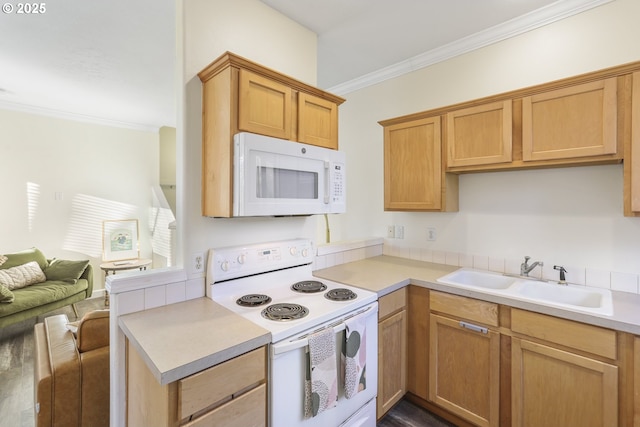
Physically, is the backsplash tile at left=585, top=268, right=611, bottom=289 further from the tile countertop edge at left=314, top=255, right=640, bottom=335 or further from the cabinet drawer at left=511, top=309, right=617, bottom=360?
the cabinet drawer at left=511, top=309, right=617, bottom=360

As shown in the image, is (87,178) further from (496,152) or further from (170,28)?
(496,152)

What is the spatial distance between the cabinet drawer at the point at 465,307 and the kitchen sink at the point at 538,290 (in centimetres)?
8

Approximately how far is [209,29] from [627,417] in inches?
108

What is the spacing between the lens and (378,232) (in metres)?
2.87

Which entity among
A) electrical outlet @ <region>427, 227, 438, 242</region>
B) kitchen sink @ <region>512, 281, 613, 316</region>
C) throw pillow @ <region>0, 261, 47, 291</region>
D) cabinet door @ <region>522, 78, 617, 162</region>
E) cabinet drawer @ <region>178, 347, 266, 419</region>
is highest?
cabinet door @ <region>522, 78, 617, 162</region>

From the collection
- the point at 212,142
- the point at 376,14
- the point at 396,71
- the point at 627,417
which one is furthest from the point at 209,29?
the point at 627,417

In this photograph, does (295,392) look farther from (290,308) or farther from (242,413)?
(290,308)

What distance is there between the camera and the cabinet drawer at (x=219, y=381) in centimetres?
93

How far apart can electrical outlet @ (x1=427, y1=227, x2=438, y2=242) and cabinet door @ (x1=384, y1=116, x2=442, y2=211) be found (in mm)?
343

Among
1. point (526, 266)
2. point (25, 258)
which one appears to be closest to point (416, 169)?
point (526, 266)

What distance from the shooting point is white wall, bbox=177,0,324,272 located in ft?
5.07

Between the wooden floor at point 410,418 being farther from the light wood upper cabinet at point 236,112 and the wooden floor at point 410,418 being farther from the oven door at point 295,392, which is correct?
the light wood upper cabinet at point 236,112

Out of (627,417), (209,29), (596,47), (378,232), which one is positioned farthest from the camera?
(378,232)

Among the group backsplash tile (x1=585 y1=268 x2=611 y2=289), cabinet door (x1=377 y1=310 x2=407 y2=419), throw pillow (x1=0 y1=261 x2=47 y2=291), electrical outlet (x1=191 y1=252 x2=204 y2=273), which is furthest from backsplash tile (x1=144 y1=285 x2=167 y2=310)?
throw pillow (x1=0 y1=261 x2=47 y2=291)
